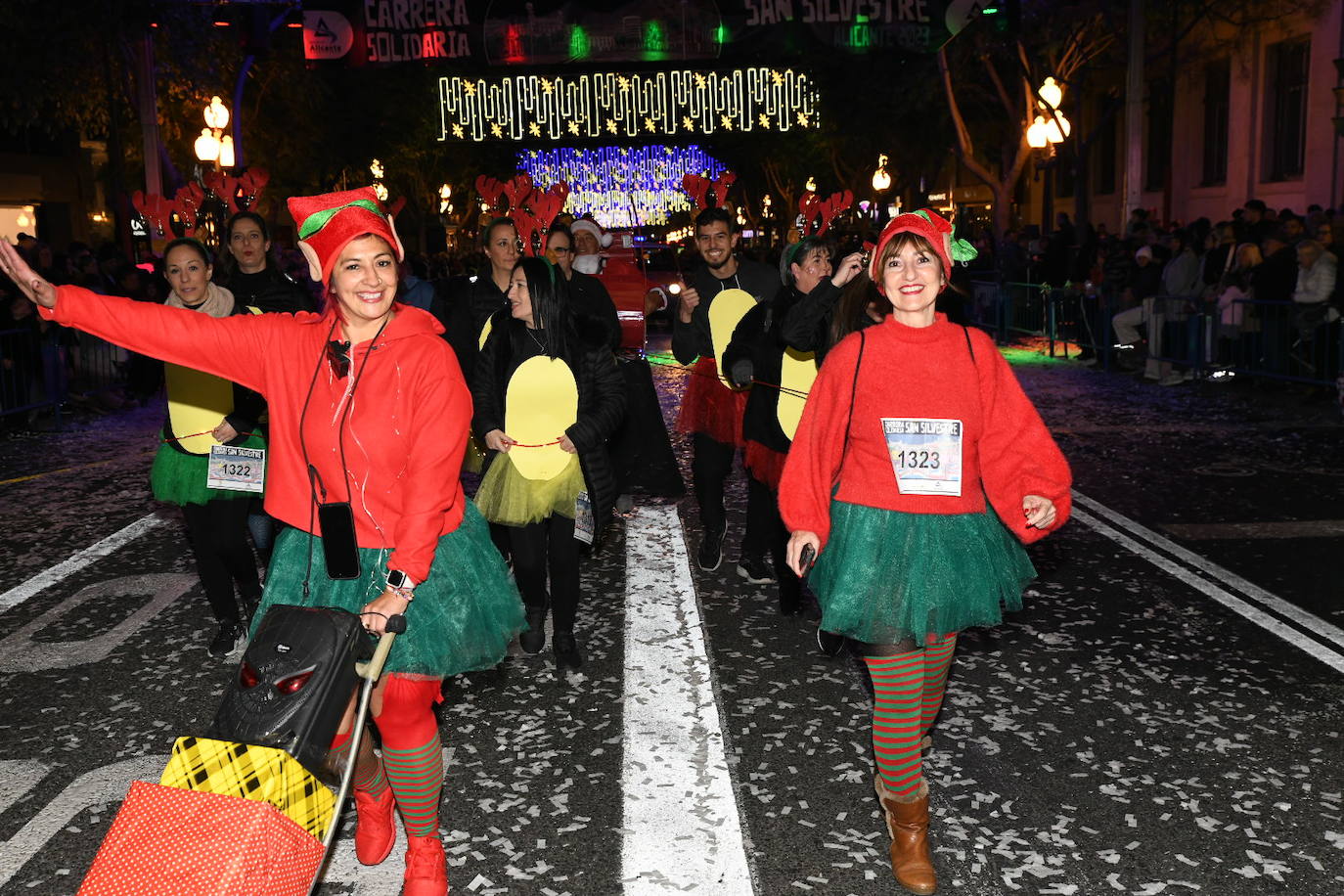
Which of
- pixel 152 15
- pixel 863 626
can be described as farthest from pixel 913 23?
pixel 863 626

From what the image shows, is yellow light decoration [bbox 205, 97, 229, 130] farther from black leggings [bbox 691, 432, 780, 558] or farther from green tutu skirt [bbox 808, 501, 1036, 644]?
green tutu skirt [bbox 808, 501, 1036, 644]

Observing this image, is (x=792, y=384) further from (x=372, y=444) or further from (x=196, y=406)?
(x=372, y=444)

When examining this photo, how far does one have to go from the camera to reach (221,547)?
6137mm

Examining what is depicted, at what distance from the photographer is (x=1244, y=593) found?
22.4 feet

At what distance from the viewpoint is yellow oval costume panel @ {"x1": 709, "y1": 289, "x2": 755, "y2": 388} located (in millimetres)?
7473

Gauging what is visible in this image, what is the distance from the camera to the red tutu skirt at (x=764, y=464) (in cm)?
660

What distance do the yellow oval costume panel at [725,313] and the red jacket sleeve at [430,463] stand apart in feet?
12.8

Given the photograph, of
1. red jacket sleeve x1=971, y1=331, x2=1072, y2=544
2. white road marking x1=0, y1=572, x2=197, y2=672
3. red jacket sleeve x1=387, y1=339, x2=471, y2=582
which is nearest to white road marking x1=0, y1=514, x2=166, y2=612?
white road marking x1=0, y1=572, x2=197, y2=672

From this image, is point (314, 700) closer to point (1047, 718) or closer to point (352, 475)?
point (352, 475)

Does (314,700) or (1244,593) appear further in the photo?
(1244,593)

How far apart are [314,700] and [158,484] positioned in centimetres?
341

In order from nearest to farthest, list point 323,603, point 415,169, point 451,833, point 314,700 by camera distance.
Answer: point 314,700, point 323,603, point 451,833, point 415,169

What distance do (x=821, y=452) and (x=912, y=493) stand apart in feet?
0.98

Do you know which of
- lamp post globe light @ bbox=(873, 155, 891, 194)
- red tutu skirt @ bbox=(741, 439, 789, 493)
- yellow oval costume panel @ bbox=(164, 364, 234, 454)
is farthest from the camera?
lamp post globe light @ bbox=(873, 155, 891, 194)
